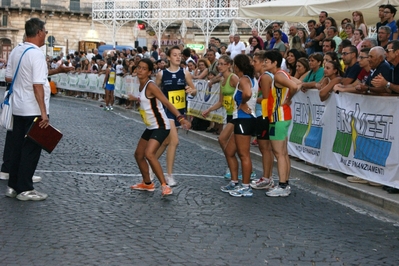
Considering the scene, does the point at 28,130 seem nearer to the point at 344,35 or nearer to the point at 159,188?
the point at 159,188

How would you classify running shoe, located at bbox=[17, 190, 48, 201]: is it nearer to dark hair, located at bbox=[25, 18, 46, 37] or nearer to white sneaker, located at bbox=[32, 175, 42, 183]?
white sneaker, located at bbox=[32, 175, 42, 183]

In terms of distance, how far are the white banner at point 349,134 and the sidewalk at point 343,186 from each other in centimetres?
13

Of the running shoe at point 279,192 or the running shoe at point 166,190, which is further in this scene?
the running shoe at point 279,192

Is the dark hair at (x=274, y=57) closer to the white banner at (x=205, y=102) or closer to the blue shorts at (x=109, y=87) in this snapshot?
the white banner at (x=205, y=102)

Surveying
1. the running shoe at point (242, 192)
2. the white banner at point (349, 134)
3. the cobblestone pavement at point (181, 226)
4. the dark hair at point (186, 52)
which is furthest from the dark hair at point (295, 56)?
the dark hair at point (186, 52)

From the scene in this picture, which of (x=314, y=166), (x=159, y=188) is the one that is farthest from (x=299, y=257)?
(x=314, y=166)

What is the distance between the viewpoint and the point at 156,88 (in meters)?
9.46

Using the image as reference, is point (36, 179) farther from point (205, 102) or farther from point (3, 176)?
point (205, 102)

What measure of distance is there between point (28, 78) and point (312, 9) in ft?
34.0

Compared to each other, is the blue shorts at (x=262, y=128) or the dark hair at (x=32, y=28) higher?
the dark hair at (x=32, y=28)

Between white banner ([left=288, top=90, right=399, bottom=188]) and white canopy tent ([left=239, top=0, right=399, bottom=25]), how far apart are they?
13.6 ft

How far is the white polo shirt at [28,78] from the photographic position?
8.55 metres

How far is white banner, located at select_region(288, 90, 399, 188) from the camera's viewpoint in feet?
31.7

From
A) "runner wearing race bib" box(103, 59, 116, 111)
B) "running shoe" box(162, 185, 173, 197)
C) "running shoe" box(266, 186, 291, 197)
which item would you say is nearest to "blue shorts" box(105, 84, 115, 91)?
"runner wearing race bib" box(103, 59, 116, 111)
